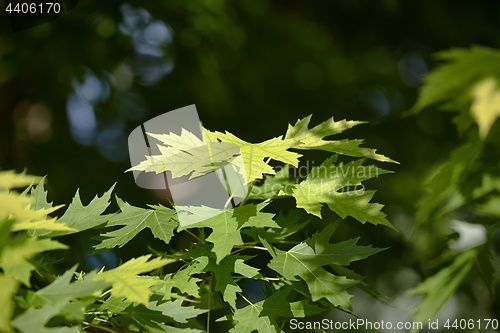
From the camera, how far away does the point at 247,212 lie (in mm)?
565

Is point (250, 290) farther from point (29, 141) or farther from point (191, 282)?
point (29, 141)

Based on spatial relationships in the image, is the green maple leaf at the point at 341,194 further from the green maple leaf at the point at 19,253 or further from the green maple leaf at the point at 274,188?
the green maple leaf at the point at 19,253

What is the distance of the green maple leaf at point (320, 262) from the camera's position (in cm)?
57

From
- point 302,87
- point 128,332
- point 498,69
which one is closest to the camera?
point 498,69

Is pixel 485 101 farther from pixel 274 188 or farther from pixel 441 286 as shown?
pixel 274 188

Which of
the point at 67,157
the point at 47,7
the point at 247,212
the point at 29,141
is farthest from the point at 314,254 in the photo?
the point at 29,141

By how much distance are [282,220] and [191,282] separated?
176 mm

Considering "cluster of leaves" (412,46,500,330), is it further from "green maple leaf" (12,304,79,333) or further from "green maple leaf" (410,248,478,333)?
"green maple leaf" (12,304,79,333)

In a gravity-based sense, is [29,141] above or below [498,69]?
below

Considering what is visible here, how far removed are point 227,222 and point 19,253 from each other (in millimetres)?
207

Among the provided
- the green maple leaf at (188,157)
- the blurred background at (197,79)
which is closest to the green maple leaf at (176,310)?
the green maple leaf at (188,157)

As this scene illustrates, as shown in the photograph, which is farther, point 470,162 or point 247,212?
point 247,212

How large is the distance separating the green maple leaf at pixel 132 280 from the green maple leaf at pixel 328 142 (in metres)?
0.20

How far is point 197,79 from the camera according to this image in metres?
2.00
